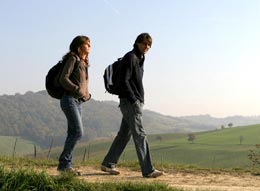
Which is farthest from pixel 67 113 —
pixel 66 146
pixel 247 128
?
pixel 247 128

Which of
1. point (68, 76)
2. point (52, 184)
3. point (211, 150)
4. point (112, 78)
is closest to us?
point (52, 184)

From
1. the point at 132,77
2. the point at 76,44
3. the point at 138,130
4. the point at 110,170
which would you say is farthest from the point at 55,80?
the point at 110,170

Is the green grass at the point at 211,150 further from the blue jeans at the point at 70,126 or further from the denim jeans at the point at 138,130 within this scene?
the blue jeans at the point at 70,126

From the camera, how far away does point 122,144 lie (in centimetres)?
771

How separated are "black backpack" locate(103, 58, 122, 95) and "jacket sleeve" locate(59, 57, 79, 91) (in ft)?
2.04

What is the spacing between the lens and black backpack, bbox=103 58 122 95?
723cm

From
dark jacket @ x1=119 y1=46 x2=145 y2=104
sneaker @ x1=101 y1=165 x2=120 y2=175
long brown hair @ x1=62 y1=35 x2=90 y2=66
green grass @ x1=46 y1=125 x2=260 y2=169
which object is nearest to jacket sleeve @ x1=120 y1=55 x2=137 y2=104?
dark jacket @ x1=119 y1=46 x2=145 y2=104

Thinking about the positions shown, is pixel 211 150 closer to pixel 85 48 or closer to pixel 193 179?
pixel 193 179

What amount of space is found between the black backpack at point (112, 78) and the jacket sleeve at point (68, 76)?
2.04 feet

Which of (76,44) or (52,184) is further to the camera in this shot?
(76,44)

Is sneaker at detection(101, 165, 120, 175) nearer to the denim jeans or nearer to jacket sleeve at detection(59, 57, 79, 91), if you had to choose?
the denim jeans

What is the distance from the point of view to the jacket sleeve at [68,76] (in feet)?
22.5

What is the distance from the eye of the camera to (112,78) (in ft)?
24.1

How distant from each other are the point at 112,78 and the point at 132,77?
37 centimetres
